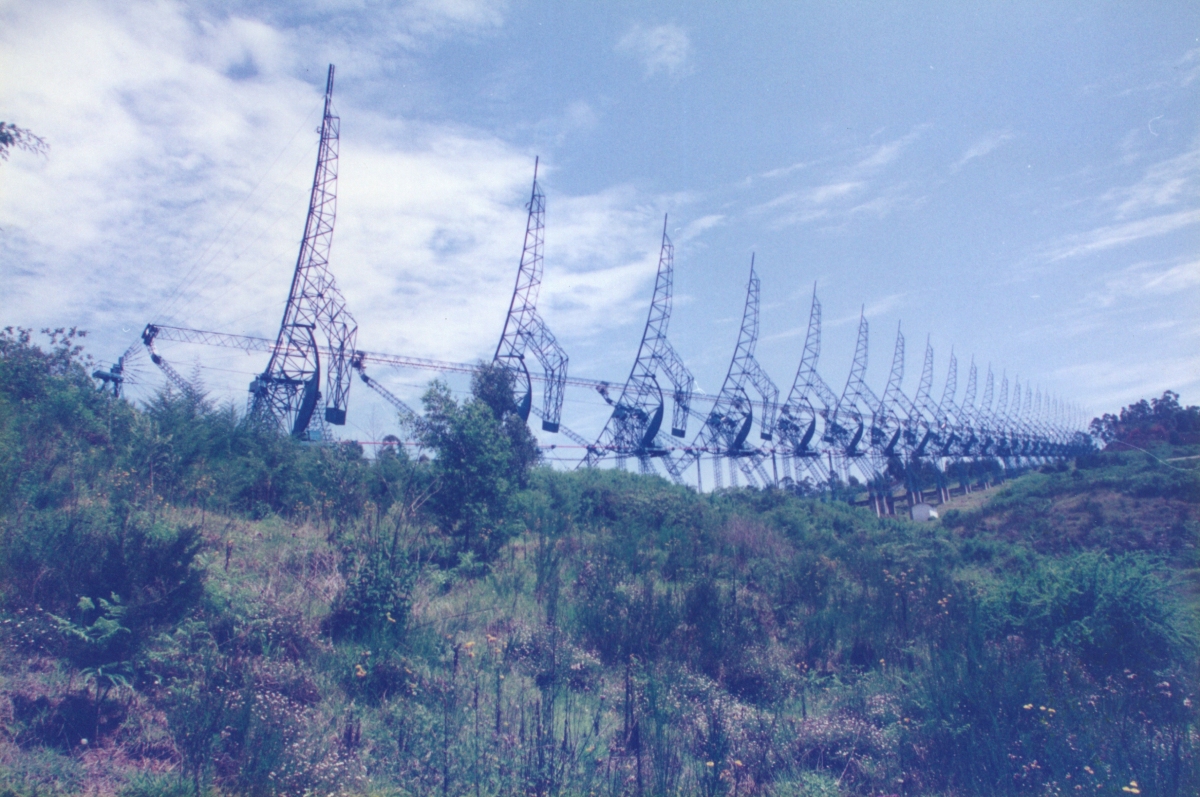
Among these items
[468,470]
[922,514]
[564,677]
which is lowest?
[922,514]

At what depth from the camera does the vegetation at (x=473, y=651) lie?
18.4 feet

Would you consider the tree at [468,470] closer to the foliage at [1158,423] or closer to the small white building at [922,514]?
the foliage at [1158,423]

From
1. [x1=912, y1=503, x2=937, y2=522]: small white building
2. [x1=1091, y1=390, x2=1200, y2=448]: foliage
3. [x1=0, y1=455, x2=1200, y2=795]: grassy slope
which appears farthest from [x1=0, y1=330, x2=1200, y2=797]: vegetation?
[x1=912, y1=503, x2=937, y2=522]: small white building

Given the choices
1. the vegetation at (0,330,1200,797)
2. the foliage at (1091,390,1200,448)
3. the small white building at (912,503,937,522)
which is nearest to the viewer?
the vegetation at (0,330,1200,797)

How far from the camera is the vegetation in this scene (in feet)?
18.4

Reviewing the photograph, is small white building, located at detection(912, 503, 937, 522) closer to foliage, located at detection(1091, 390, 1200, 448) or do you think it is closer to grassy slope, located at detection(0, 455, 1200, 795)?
foliage, located at detection(1091, 390, 1200, 448)

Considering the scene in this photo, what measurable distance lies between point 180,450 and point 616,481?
708 inches

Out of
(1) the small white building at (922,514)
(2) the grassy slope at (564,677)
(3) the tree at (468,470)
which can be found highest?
(3) the tree at (468,470)

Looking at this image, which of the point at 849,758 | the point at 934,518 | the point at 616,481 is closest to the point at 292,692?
the point at 849,758

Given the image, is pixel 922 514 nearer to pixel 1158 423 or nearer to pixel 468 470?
pixel 1158 423

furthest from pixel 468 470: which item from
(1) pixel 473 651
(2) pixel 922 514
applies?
(2) pixel 922 514

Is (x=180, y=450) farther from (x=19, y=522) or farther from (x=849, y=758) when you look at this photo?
(x=849, y=758)

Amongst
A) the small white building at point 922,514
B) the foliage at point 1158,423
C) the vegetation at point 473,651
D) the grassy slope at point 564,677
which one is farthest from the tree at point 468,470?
the small white building at point 922,514

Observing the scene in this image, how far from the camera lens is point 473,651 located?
8.15 meters
